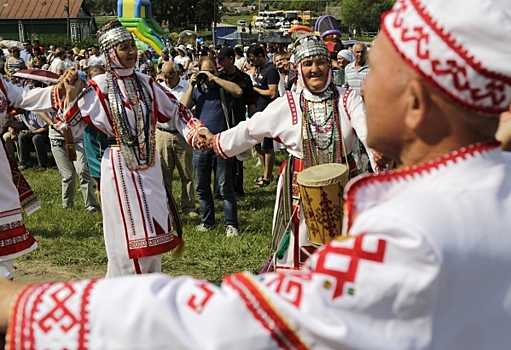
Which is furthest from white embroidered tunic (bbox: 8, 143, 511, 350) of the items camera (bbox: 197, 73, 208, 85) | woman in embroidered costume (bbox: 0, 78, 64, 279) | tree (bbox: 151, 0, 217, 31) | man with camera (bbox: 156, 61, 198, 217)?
tree (bbox: 151, 0, 217, 31)

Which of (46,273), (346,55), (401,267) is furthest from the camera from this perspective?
(346,55)

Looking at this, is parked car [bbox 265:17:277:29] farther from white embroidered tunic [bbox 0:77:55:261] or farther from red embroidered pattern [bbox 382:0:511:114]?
red embroidered pattern [bbox 382:0:511:114]

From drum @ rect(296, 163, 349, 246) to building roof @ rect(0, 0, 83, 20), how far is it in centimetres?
5165

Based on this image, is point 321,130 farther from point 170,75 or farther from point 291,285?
point 170,75

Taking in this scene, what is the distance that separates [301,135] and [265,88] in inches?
210

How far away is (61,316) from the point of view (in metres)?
1.43

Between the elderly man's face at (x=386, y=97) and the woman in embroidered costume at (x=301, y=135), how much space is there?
3.06m

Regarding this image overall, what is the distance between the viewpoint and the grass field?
6.33m

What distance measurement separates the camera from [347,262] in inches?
51.9

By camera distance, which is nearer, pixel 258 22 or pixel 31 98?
pixel 31 98

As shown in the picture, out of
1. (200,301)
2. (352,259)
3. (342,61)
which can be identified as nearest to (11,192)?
(200,301)

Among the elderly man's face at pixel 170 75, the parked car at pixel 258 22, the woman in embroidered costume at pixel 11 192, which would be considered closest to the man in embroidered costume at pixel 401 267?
→ the woman in embroidered costume at pixel 11 192

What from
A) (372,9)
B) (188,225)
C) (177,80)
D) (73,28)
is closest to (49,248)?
(188,225)

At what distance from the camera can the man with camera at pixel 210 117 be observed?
25.0ft
